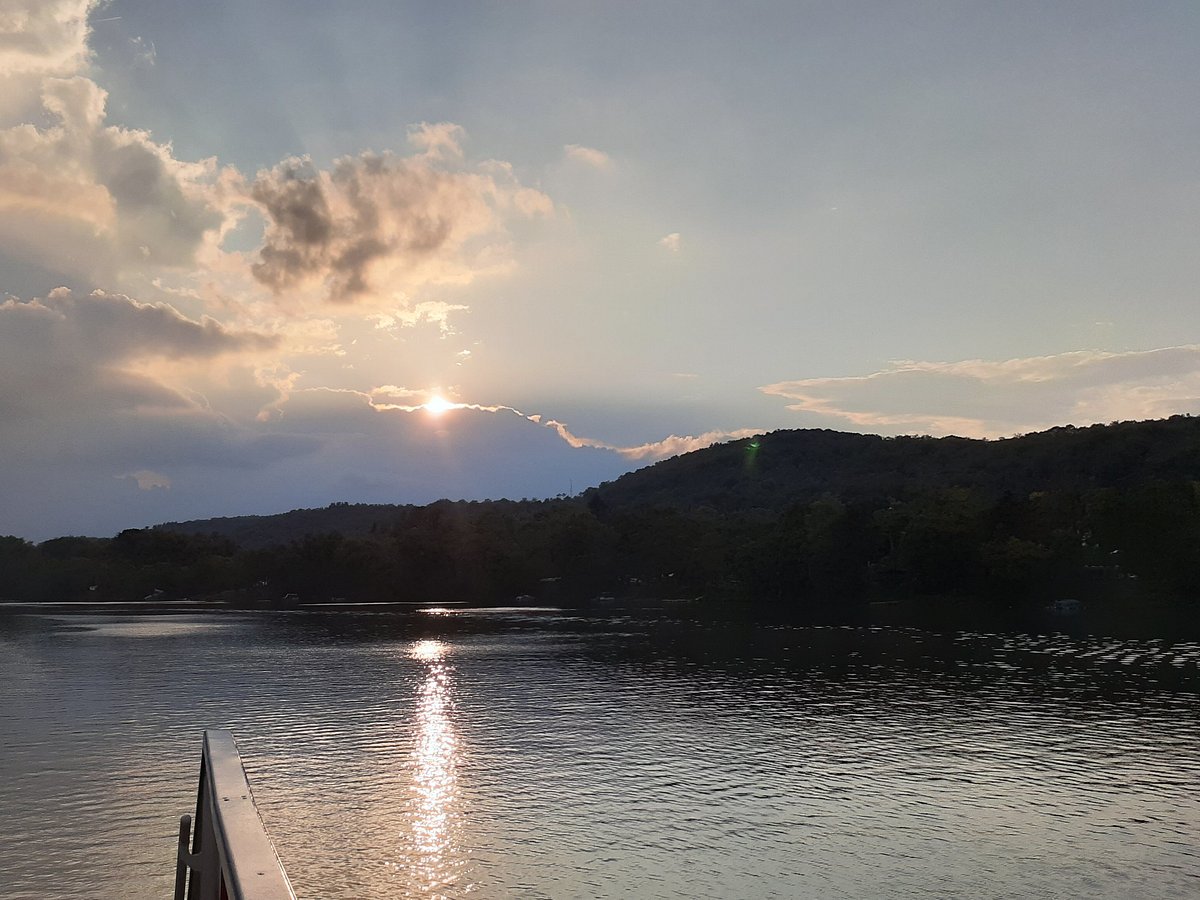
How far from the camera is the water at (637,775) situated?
2462 centimetres

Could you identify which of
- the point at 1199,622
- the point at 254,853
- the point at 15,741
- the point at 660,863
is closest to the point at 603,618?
the point at 1199,622

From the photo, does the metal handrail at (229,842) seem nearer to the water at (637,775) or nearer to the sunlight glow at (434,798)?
the water at (637,775)

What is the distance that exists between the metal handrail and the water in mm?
18698

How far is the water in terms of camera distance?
80.8 feet

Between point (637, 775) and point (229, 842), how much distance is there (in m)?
32.7

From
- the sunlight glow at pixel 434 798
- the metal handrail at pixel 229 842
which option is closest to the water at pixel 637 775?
the sunlight glow at pixel 434 798

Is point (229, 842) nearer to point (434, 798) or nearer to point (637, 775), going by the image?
point (434, 798)

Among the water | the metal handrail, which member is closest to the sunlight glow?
the water

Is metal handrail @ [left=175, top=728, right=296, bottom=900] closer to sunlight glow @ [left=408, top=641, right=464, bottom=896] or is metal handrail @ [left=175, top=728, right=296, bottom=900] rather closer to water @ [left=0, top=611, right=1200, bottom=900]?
water @ [left=0, top=611, right=1200, bottom=900]

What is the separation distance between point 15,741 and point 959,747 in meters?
43.4

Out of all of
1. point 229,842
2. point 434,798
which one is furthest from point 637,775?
point 229,842

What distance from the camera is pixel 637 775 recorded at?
35250 millimetres

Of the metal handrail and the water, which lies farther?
the water

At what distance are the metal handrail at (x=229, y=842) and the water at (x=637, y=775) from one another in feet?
61.3
